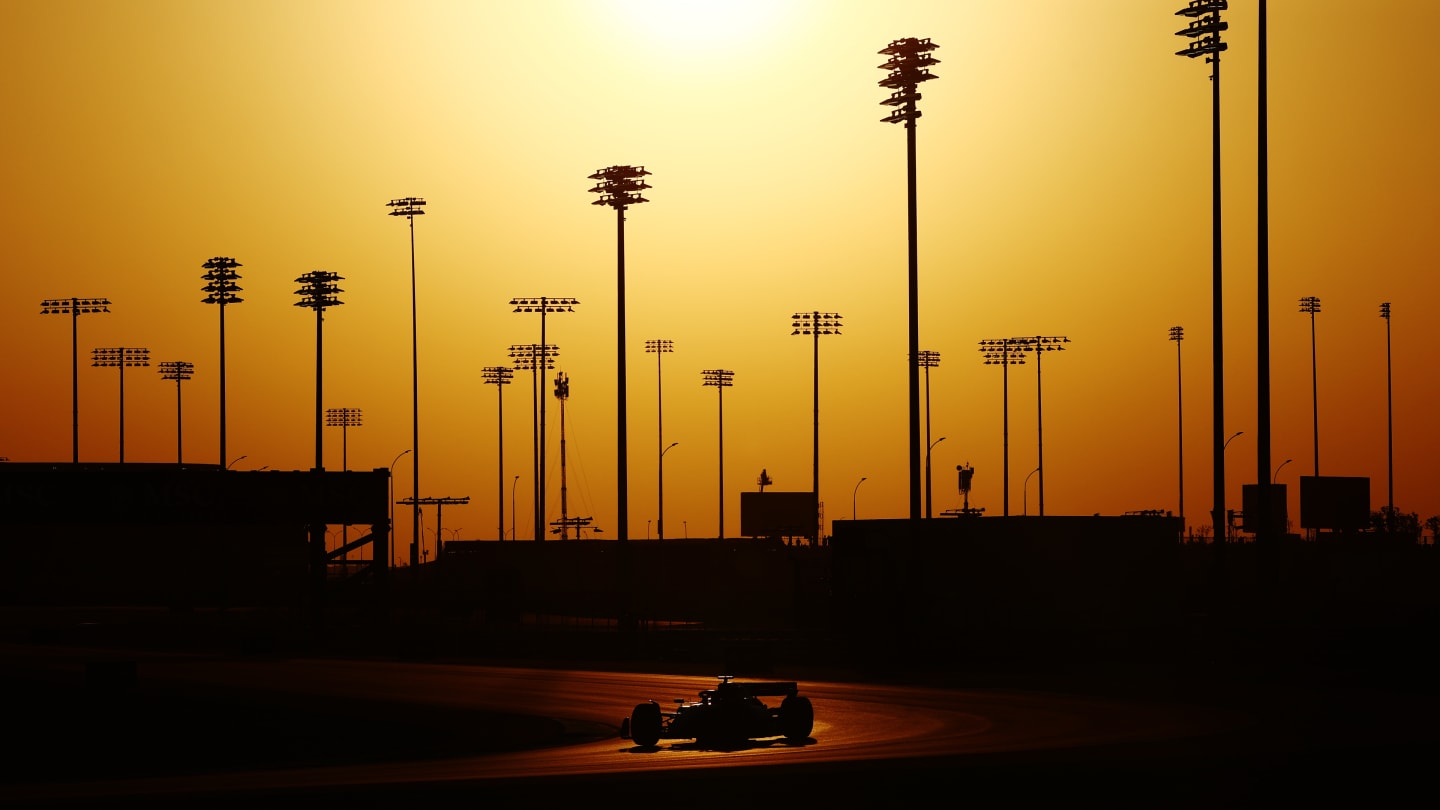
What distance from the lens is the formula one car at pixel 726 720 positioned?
99.6 feet

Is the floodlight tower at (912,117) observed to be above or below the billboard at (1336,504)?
above

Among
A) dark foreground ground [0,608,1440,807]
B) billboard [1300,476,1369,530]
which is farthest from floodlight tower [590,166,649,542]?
billboard [1300,476,1369,530]

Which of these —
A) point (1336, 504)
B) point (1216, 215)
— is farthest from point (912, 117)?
point (1336, 504)

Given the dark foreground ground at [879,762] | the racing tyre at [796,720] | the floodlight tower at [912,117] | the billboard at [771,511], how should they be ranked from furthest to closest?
the billboard at [771,511]
the floodlight tower at [912,117]
the racing tyre at [796,720]
the dark foreground ground at [879,762]

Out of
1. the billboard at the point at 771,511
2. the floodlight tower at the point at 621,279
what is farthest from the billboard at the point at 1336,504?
the floodlight tower at the point at 621,279

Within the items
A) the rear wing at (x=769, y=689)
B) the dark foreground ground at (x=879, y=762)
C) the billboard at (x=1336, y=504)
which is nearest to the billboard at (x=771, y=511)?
the billboard at (x=1336, y=504)

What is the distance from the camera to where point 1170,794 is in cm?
2100

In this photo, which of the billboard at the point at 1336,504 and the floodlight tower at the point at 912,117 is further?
the billboard at the point at 1336,504

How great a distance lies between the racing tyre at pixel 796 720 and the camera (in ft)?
100

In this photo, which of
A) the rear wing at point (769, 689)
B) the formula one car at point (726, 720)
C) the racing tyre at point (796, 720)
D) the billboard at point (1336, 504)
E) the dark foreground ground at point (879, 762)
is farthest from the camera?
the billboard at point (1336, 504)

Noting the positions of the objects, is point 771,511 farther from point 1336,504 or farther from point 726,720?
point 726,720

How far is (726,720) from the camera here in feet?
99.8

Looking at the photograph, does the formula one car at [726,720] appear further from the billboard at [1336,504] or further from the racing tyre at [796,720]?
the billboard at [1336,504]

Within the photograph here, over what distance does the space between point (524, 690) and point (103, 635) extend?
36999 mm
